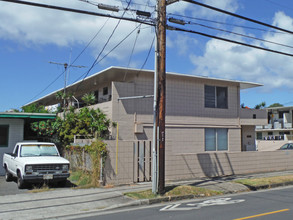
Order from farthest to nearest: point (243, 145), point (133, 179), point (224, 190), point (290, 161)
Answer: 1. point (243, 145)
2. point (290, 161)
3. point (133, 179)
4. point (224, 190)

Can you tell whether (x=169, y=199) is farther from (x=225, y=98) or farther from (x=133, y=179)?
(x=225, y=98)

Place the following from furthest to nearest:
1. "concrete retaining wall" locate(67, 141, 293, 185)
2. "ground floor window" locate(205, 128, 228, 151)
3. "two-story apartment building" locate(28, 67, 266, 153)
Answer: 1. "ground floor window" locate(205, 128, 228, 151)
2. "two-story apartment building" locate(28, 67, 266, 153)
3. "concrete retaining wall" locate(67, 141, 293, 185)

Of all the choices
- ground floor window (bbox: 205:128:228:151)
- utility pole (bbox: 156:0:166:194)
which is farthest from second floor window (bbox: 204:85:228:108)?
utility pole (bbox: 156:0:166:194)

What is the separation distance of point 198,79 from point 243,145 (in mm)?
7555

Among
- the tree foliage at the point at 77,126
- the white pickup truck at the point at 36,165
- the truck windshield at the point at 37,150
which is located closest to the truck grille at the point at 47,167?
the white pickup truck at the point at 36,165

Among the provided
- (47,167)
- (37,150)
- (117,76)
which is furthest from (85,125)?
(47,167)

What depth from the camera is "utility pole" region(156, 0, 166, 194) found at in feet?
35.3

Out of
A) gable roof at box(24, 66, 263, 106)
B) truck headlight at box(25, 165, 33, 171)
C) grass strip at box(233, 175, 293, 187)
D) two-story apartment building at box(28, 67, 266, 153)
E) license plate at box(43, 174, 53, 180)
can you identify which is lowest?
grass strip at box(233, 175, 293, 187)

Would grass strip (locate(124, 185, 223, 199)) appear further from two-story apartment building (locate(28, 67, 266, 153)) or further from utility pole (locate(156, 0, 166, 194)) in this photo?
two-story apartment building (locate(28, 67, 266, 153))

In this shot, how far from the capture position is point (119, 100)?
57.3 ft

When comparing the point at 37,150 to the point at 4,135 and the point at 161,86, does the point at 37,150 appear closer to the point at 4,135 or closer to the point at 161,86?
the point at 4,135

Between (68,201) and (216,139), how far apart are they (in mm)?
13343

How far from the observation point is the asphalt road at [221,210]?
8031 mm

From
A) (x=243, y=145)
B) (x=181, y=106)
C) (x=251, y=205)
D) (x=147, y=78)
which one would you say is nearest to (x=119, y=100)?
(x=147, y=78)
